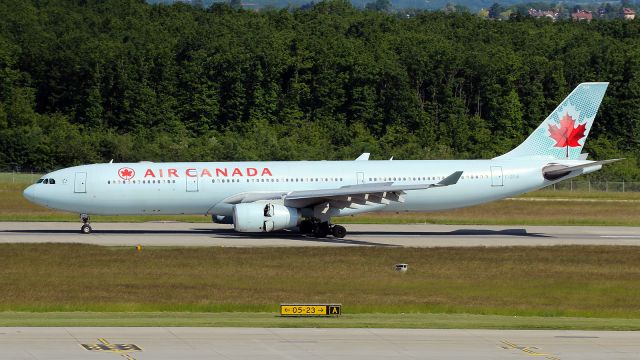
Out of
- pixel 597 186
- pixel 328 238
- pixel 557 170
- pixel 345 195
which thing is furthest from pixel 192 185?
pixel 597 186

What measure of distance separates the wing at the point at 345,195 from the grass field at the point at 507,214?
1017 centimetres

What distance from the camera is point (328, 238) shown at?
50.5 m

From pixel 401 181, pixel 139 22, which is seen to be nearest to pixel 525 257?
pixel 401 181

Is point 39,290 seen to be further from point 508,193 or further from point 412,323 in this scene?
point 508,193

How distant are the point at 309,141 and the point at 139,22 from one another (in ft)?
148

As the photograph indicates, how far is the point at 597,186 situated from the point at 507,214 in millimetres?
20066

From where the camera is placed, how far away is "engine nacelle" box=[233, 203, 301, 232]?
47.8m

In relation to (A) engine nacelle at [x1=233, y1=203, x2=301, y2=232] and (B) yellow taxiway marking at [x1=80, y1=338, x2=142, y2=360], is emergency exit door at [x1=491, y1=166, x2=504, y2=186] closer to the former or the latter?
(A) engine nacelle at [x1=233, y1=203, x2=301, y2=232]

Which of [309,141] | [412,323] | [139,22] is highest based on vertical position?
[139,22]

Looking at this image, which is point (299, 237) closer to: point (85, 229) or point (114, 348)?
point (85, 229)

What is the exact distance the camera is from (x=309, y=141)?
98250mm

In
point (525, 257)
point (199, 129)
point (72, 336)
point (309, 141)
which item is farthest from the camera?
point (199, 129)

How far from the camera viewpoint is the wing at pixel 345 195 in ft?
158

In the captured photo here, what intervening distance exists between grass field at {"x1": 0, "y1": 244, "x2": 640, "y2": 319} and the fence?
3590cm
